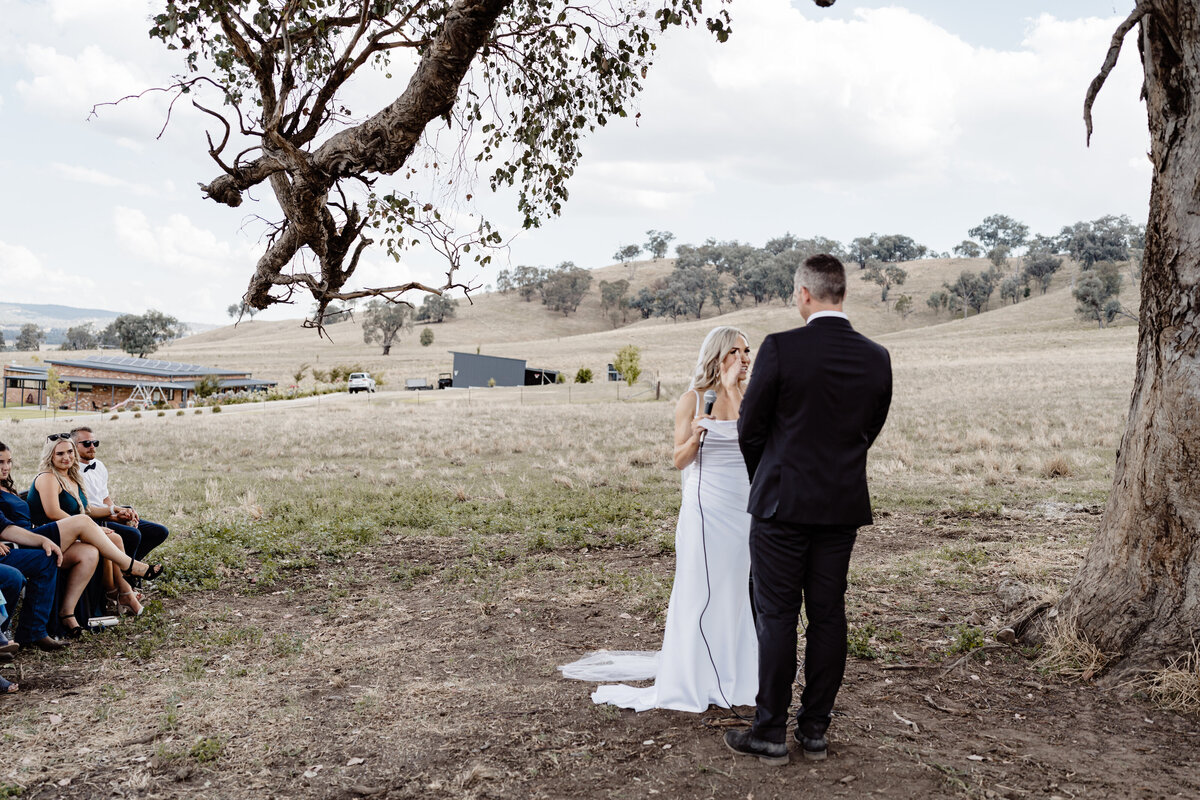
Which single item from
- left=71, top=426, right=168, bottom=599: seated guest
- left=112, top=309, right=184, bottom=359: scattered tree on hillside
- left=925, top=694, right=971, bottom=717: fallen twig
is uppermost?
left=112, top=309, right=184, bottom=359: scattered tree on hillside

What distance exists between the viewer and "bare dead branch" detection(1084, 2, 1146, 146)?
4562 millimetres

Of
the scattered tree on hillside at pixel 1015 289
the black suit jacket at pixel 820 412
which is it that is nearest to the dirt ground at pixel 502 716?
the black suit jacket at pixel 820 412

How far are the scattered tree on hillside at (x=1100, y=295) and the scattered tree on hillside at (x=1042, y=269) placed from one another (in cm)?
3087

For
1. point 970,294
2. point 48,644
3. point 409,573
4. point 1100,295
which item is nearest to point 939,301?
point 970,294

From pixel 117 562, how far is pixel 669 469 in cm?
1093

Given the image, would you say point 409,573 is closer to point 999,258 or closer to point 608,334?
point 608,334

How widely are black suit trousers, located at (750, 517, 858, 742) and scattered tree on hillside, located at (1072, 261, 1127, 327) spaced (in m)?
84.5

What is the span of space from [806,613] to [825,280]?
5.39 feet

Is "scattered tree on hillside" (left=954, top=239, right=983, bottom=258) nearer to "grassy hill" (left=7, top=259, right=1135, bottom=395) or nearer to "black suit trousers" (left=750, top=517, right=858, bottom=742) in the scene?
"grassy hill" (left=7, top=259, right=1135, bottom=395)

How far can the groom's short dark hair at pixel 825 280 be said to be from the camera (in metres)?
4.05

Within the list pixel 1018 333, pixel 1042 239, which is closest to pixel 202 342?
pixel 1018 333

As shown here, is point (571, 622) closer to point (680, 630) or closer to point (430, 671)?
point (430, 671)

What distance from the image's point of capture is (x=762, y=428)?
415cm

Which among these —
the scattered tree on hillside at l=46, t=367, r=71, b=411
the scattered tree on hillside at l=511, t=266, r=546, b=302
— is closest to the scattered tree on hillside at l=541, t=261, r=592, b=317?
the scattered tree on hillside at l=511, t=266, r=546, b=302
